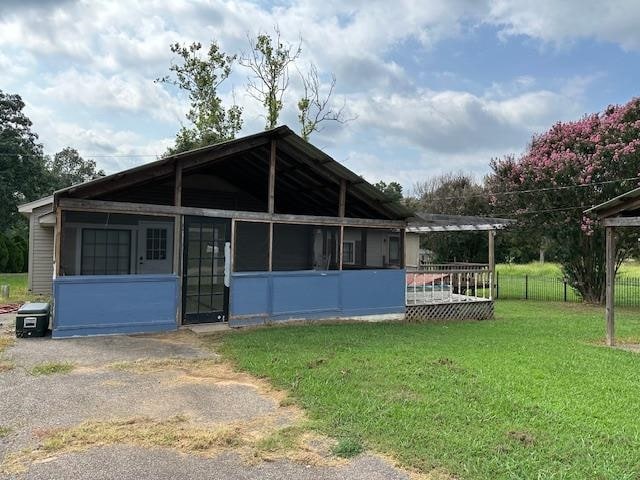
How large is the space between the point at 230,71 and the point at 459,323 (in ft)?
61.4

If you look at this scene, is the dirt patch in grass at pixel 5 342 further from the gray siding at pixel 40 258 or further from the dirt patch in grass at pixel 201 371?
the gray siding at pixel 40 258

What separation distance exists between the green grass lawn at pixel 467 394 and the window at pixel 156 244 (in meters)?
4.83

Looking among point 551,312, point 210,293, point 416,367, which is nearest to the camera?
point 416,367

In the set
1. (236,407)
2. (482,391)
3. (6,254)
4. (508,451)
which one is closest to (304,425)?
(236,407)

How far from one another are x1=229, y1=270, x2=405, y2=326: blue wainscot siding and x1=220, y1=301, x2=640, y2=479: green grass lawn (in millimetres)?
643

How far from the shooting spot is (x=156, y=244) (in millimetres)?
12273

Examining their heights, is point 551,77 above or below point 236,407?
above

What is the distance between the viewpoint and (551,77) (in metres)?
15.0

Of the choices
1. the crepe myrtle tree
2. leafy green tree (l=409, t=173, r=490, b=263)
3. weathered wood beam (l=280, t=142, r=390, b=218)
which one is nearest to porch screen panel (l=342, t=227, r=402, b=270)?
weathered wood beam (l=280, t=142, r=390, b=218)

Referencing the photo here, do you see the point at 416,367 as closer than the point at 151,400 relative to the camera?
No

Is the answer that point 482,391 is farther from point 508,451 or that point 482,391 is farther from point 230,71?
point 230,71

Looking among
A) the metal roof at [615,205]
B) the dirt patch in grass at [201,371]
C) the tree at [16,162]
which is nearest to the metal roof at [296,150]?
the dirt patch in grass at [201,371]

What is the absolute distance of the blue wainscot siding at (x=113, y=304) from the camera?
24.6ft

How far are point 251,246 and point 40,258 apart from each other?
885cm
